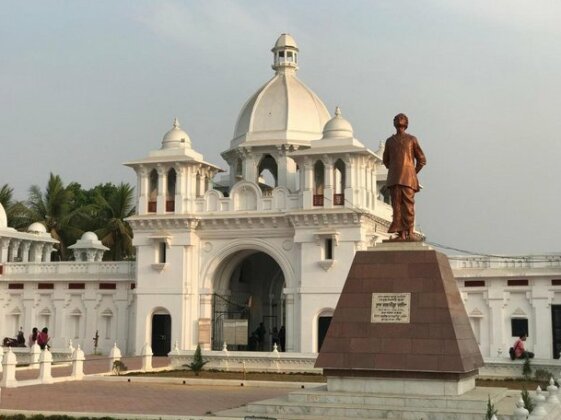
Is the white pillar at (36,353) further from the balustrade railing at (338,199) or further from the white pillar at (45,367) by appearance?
the balustrade railing at (338,199)

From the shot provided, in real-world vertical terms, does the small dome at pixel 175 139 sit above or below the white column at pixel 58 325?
above

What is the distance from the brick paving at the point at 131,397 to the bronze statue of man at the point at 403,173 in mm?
5221

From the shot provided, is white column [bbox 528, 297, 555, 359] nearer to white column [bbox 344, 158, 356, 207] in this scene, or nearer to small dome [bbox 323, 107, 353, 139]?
white column [bbox 344, 158, 356, 207]

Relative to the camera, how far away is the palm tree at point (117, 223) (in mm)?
50562

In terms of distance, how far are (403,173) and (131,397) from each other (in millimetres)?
8428

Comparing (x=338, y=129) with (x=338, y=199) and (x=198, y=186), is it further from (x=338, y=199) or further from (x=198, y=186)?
(x=198, y=186)

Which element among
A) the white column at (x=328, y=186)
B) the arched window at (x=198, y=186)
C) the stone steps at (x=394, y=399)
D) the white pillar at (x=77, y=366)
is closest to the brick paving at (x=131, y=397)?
the white pillar at (x=77, y=366)

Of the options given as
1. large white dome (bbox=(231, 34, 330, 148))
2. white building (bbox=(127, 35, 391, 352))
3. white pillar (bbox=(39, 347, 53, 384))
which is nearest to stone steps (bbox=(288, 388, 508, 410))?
white pillar (bbox=(39, 347, 53, 384))

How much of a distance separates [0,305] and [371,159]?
62.0 feet

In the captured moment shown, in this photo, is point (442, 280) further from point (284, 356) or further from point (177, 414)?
point (284, 356)

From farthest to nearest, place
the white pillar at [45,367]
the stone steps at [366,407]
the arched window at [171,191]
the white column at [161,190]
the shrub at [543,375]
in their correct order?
the arched window at [171,191] → the white column at [161,190] → the shrub at [543,375] → the white pillar at [45,367] → the stone steps at [366,407]

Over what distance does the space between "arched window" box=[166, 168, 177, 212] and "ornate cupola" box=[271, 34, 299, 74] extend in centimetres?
829

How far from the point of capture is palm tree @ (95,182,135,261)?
50562 millimetres

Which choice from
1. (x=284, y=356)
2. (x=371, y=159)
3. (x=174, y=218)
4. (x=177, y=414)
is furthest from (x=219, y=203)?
(x=177, y=414)
